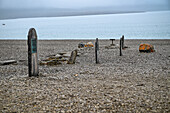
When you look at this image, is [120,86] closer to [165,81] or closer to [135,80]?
[135,80]

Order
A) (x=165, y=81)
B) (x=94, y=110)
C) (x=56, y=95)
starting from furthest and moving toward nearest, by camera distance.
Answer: (x=165, y=81)
(x=56, y=95)
(x=94, y=110)

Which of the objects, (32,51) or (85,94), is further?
(32,51)

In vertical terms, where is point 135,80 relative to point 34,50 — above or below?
below

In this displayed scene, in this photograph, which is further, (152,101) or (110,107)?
(152,101)

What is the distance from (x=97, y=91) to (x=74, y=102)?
122 centimetres

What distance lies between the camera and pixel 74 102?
5715mm

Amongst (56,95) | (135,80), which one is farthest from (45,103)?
(135,80)

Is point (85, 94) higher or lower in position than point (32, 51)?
lower

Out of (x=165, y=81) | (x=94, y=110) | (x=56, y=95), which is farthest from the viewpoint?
(x=165, y=81)

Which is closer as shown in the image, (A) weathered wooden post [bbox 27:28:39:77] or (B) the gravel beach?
(B) the gravel beach

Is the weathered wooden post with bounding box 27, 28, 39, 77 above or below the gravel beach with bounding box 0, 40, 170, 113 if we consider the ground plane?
above

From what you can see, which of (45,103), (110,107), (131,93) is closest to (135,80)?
(131,93)

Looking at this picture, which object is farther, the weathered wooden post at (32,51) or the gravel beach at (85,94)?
the weathered wooden post at (32,51)

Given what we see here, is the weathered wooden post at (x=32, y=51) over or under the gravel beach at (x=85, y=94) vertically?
over
